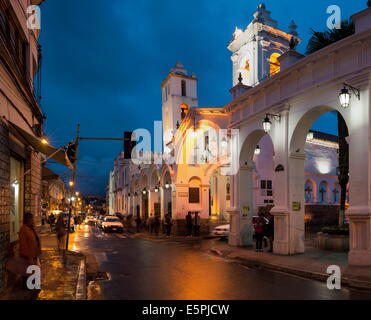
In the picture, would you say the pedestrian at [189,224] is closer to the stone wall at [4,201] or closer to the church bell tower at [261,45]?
the church bell tower at [261,45]

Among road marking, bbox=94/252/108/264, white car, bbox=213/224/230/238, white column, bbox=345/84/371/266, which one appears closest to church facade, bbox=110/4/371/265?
white column, bbox=345/84/371/266

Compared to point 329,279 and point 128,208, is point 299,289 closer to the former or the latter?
point 329,279

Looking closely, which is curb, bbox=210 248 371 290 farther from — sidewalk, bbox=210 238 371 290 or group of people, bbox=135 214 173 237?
group of people, bbox=135 214 173 237

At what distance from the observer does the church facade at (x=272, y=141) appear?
12.1m

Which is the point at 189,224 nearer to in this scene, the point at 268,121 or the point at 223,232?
the point at 223,232

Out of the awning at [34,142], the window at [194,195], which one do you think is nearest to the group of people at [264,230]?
the awning at [34,142]

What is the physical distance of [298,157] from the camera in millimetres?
15641

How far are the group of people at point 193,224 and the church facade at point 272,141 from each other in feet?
5.47

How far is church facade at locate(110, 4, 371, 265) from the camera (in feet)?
39.8

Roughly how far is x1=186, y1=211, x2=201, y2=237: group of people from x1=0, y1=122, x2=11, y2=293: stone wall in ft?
63.9

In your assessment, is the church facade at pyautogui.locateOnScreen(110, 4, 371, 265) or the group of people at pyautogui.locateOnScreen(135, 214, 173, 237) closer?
the church facade at pyautogui.locateOnScreen(110, 4, 371, 265)
